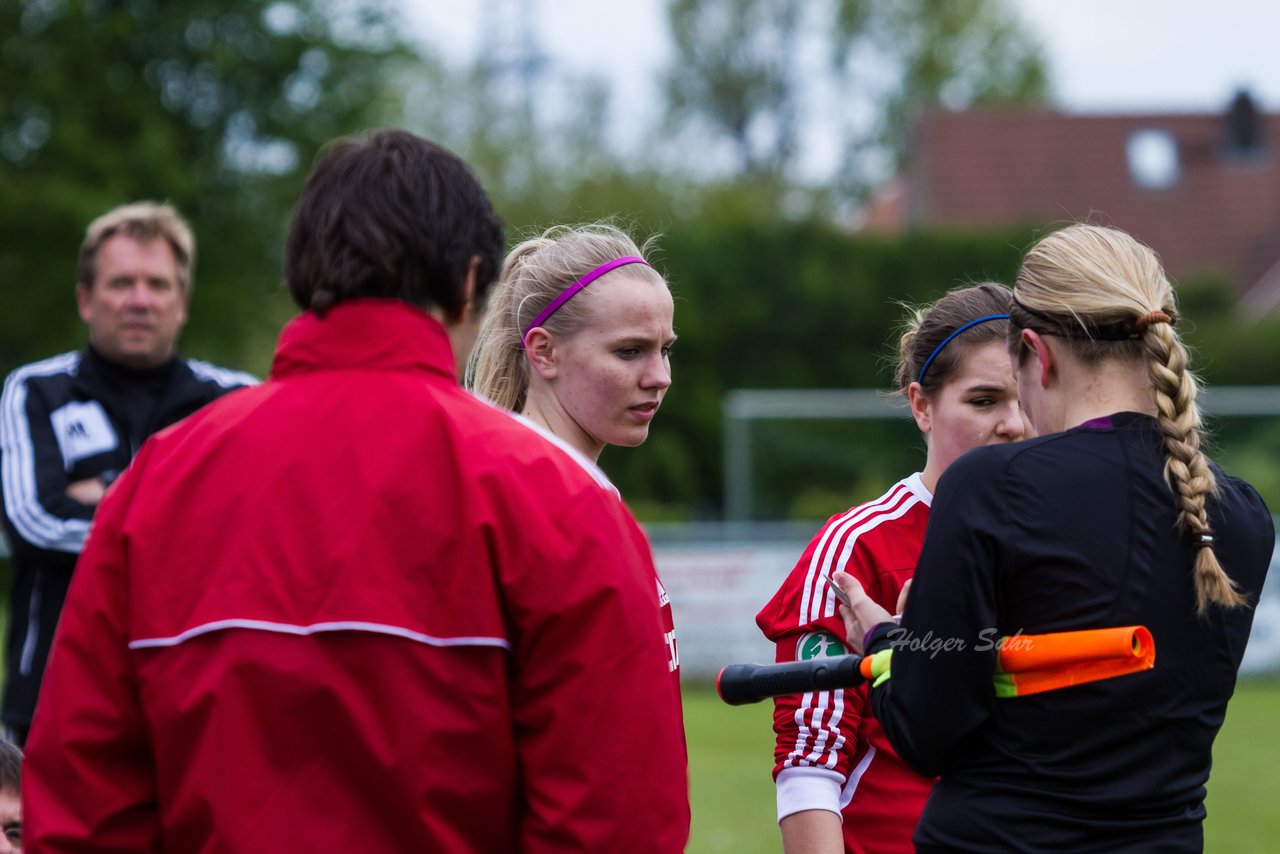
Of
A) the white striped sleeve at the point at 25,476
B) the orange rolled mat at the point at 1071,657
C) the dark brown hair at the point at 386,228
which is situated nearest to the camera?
the dark brown hair at the point at 386,228

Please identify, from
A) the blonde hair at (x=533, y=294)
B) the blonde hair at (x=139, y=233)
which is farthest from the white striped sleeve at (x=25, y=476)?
the blonde hair at (x=533, y=294)

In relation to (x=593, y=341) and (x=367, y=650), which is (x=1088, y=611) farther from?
(x=593, y=341)

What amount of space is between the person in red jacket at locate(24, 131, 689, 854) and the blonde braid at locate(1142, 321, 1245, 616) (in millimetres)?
850

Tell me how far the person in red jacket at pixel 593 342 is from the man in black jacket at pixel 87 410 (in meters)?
1.44

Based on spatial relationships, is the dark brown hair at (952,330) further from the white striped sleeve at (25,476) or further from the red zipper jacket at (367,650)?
the white striped sleeve at (25,476)

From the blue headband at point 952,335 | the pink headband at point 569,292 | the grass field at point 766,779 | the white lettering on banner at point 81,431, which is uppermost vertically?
the pink headband at point 569,292

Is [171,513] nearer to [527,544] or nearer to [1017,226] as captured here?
[527,544]

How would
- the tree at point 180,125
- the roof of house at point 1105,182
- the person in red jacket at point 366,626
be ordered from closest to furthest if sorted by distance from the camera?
1. the person in red jacket at point 366,626
2. the tree at point 180,125
3. the roof of house at point 1105,182

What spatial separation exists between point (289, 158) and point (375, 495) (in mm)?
21929

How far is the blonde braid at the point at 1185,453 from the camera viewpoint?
2.34 metres

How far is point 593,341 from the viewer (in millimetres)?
3230

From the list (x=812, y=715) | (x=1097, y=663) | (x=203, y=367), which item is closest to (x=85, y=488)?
(x=203, y=367)

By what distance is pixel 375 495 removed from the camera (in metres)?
2.04

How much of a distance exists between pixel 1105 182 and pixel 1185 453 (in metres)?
34.6
